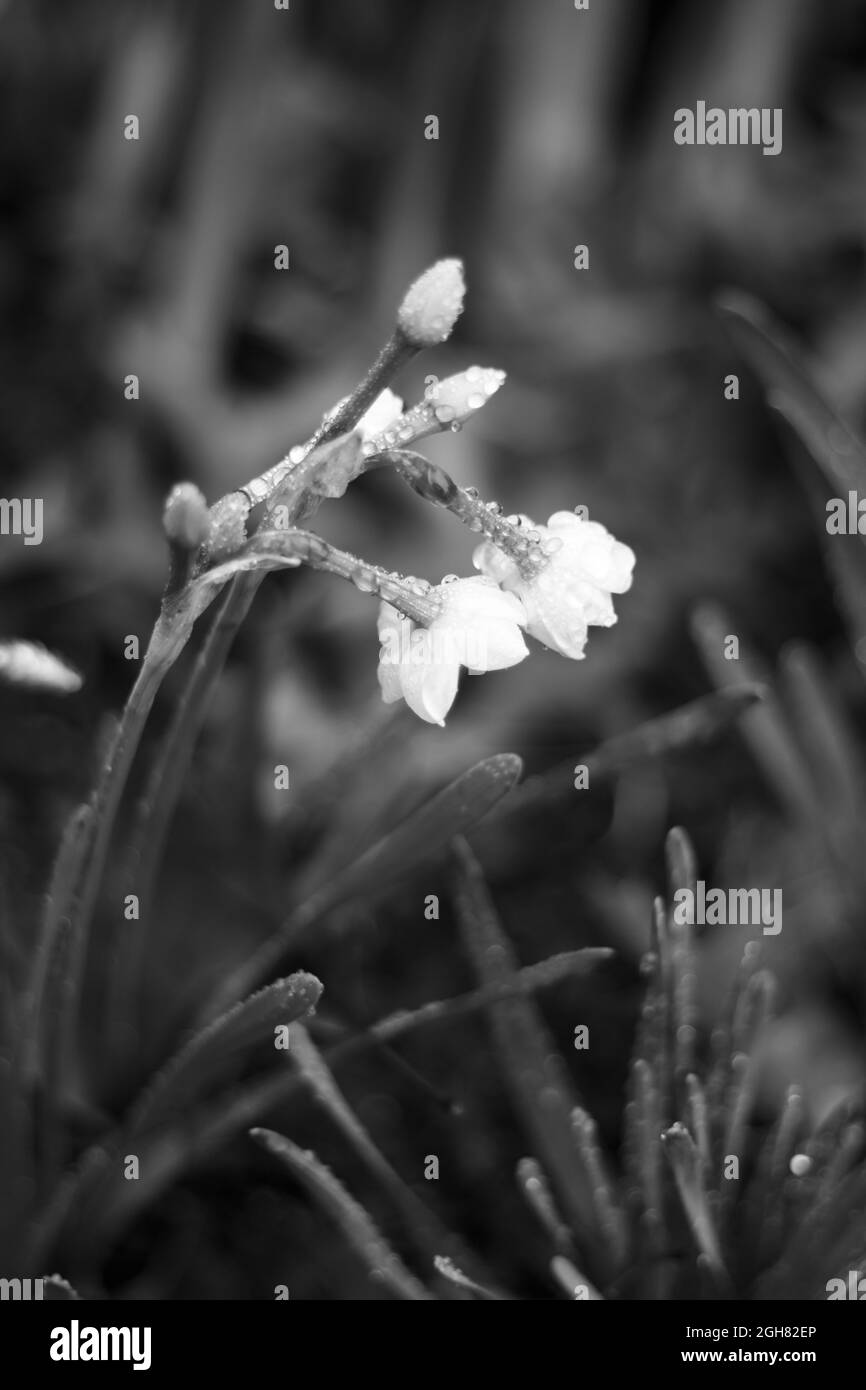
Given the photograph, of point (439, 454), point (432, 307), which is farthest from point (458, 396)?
point (439, 454)

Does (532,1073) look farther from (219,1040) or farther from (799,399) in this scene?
(799,399)

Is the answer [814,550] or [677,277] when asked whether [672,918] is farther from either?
[677,277]

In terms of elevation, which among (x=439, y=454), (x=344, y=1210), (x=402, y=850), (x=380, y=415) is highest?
(x=439, y=454)

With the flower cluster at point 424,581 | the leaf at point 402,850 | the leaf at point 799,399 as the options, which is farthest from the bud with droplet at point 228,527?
the leaf at point 799,399

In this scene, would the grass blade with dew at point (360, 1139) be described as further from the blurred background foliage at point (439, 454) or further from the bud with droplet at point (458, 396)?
the bud with droplet at point (458, 396)

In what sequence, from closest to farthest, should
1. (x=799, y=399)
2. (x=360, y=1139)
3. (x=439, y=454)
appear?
(x=360, y=1139)
(x=799, y=399)
(x=439, y=454)
